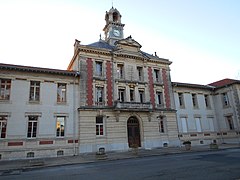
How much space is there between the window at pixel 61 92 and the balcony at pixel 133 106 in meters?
5.56

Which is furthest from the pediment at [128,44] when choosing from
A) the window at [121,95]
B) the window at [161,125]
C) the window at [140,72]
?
the window at [161,125]

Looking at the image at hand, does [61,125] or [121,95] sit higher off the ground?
[121,95]

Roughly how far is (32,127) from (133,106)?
34.3 feet

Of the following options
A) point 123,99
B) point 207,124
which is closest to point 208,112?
point 207,124

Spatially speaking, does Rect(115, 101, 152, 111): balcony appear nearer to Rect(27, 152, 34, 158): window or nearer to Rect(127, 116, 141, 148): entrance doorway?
Rect(127, 116, 141, 148): entrance doorway

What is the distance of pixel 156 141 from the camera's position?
22.0m

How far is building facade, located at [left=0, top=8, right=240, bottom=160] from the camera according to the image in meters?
17.4

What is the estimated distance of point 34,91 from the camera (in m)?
18.5

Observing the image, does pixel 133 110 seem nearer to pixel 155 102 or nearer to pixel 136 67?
pixel 155 102

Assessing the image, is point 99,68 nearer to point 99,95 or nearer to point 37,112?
point 99,95

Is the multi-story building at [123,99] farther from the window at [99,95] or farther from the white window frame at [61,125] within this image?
the white window frame at [61,125]

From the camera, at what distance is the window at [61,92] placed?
19422 millimetres

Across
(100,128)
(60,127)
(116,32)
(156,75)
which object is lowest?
(100,128)

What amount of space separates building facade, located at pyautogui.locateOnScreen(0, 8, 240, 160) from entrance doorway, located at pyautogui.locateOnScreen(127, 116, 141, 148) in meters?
0.11
